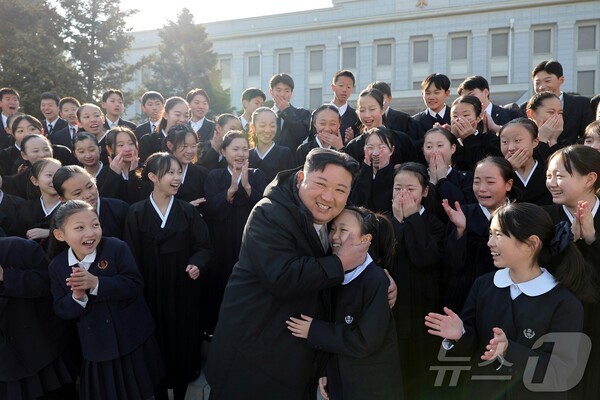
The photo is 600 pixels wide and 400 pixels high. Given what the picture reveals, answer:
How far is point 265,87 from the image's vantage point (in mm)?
39188

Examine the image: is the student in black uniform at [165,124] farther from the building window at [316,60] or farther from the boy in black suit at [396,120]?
the building window at [316,60]

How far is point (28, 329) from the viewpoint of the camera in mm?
3336

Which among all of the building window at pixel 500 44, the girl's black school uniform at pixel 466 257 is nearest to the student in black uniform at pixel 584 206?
the girl's black school uniform at pixel 466 257

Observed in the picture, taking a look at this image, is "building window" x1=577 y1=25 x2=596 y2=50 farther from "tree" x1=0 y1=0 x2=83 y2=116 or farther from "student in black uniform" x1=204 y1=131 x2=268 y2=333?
"student in black uniform" x1=204 y1=131 x2=268 y2=333

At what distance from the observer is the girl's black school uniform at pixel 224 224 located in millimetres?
4496

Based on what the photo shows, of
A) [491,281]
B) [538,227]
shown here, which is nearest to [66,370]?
[491,281]

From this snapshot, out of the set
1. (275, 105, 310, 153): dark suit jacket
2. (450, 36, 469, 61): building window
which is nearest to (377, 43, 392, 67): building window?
(450, 36, 469, 61): building window

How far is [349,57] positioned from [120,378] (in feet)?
121

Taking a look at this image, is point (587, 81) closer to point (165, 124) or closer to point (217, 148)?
point (165, 124)

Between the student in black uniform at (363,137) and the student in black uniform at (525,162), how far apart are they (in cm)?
98

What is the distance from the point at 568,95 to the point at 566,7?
32.1m

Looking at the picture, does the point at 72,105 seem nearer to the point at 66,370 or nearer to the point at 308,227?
the point at 66,370

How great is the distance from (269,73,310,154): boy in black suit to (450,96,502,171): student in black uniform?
2.16 m

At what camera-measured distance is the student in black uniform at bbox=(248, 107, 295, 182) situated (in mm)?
5074
